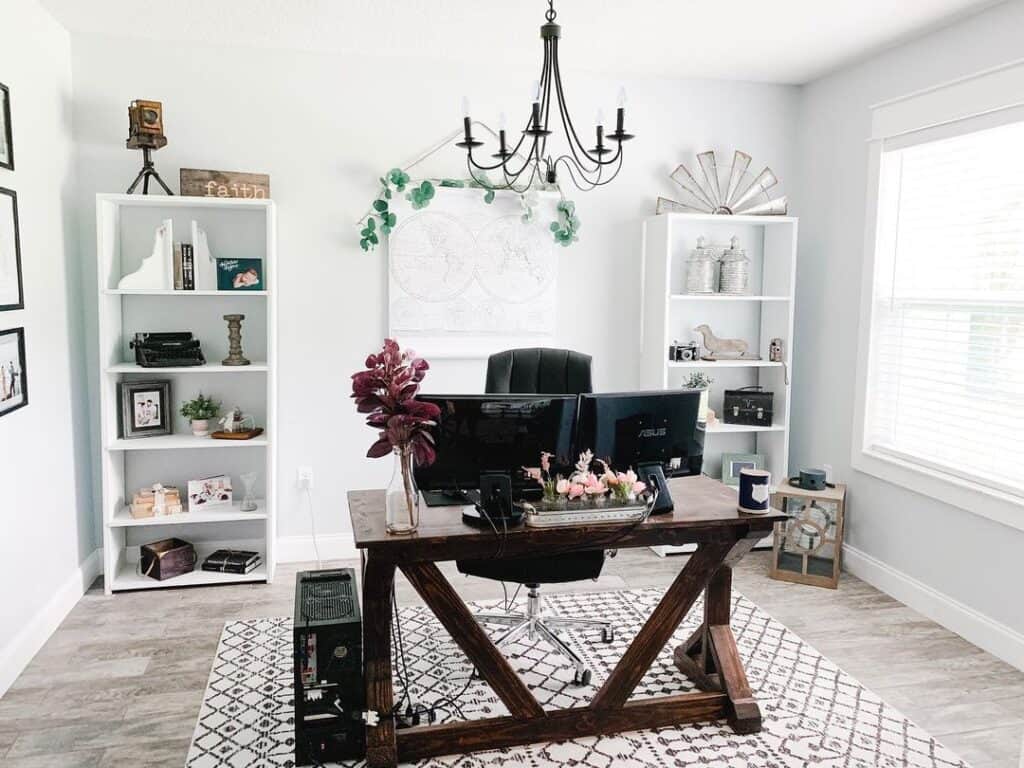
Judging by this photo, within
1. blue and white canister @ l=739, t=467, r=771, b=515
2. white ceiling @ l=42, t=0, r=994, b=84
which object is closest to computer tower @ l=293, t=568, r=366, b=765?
blue and white canister @ l=739, t=467, r=771, b=515

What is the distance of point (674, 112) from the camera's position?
4.41 m

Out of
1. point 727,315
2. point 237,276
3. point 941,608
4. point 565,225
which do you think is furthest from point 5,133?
point 941,608

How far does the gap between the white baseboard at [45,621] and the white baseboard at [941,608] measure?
3.66 metres

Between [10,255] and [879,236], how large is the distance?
369cm

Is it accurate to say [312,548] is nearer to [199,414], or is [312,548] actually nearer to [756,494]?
[199,414]

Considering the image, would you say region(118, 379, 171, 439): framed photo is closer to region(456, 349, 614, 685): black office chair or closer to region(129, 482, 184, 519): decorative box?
region(129, 482, 184, 519): decorative box

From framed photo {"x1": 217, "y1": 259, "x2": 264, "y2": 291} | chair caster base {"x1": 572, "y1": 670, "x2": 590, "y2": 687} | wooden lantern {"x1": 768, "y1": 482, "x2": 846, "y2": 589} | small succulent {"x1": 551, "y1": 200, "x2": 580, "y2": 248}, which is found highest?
small succulent {"x1": 551, "y1": 200, "x2": 580, "y2": 248}

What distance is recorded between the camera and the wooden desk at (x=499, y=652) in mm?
2404

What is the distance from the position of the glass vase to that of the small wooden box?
1.93 metres

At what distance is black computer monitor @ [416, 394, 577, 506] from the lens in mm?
2482

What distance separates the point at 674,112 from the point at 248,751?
11.9 feet

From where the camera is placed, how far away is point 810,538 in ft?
13.0

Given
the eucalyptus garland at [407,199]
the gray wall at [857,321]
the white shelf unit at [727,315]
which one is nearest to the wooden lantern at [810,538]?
the gray wall at [857,321]

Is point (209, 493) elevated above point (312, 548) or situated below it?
above
